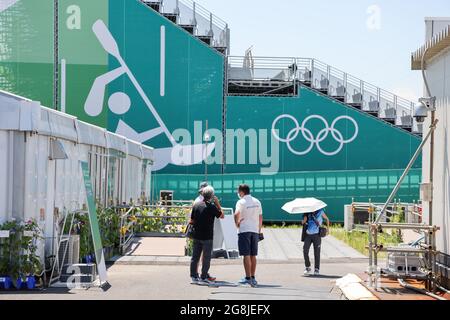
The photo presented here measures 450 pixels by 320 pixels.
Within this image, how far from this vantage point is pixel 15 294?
42.8 feet

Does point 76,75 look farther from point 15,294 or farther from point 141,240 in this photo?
point 15,294

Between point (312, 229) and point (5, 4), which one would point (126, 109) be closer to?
point (5, 4)

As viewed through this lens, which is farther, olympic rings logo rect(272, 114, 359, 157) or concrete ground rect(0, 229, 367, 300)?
olympic rings logo rect(272, 114, 359, 157)

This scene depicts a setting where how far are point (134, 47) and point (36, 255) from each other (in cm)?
2548

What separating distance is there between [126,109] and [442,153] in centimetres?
2621

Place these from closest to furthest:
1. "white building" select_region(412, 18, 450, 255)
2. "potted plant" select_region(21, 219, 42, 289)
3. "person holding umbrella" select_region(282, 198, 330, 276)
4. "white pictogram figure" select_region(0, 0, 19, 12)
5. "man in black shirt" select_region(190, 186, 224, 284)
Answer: "white building" select_region(412, 18, 450, 255)
"potted plant" select_region(21, 219, 42, 289)
"man in black shirt" select_region(190, 186, 224, 284)
"person holding umbrella" select_region(282, 198, 330, 276)
"white pictogram figure" select_region(0, 0, 19, 12)

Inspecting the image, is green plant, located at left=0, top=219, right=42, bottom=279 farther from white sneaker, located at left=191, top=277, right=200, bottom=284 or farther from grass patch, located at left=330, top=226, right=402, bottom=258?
grass patch, located at left=330, top=226, right=402, bottom=258

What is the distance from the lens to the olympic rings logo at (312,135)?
3897 centimetres

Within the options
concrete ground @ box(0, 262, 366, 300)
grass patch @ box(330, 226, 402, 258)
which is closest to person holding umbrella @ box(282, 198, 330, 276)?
concrete ground @ box(0, 262, 366, 300)

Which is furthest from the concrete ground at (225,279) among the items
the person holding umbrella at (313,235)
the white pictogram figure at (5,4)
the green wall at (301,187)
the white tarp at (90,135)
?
the white pictogram figure at (5,4)

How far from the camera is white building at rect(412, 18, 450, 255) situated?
13320mm

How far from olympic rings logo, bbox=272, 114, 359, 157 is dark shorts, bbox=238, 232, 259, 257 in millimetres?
24195

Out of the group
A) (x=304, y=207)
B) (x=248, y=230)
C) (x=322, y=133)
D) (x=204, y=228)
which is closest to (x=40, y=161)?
(x=204, y=228)

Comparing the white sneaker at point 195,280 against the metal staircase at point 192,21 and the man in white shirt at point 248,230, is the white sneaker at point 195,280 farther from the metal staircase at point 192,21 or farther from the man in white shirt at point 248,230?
the metal staircase at point 192,21
